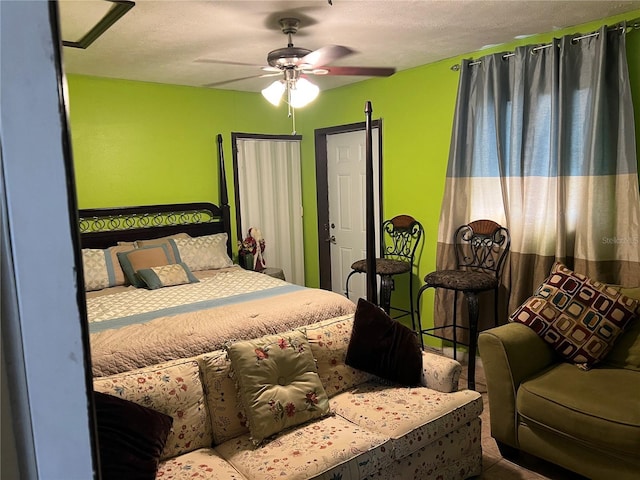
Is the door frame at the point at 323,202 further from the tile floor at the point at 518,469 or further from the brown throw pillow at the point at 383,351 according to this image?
the tile floor at the point at 518,469

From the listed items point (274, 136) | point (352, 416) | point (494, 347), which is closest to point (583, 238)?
point (494, 347)

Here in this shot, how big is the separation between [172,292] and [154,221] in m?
1.19

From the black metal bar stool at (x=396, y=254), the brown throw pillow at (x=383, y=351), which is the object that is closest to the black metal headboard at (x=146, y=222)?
the black metal bar stool at (x=396, y=254)

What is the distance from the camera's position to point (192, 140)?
183 inches

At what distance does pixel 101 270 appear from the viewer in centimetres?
379

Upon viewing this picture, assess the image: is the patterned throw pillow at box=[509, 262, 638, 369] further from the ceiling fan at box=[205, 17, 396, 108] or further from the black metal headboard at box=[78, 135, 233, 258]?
the black metal headboard at box=[78, 135, 233, 258]

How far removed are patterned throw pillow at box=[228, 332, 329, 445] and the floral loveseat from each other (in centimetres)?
1

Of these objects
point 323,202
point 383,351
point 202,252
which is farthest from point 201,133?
point 383,351

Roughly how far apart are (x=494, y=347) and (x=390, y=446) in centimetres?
82

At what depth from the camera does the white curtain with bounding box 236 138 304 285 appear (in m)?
A: 5.12

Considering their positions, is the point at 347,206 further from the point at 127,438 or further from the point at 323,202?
the point at 127,438

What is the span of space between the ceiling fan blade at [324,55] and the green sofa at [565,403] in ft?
5.25

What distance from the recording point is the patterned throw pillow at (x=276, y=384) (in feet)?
7.00

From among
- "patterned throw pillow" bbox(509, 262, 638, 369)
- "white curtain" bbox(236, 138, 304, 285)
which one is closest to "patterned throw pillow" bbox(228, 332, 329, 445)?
"patterned throw pillow" bbox(509, 262, 638, 369)
